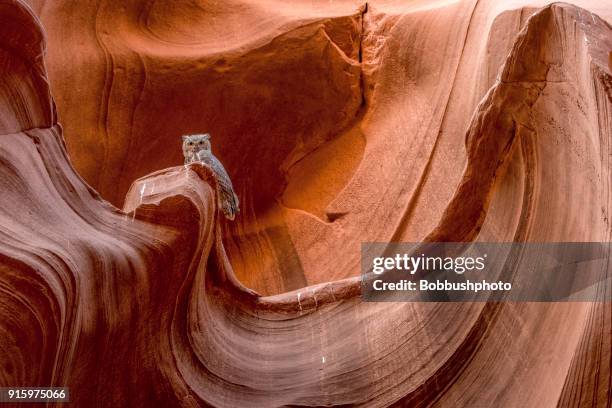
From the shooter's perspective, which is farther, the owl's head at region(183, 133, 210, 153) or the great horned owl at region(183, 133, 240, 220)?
the owl's head at region(183, 133, 210, 153)

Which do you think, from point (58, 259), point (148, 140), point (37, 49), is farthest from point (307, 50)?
point (58, 259)

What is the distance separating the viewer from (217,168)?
11.2 feet

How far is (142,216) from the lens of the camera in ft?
8.71

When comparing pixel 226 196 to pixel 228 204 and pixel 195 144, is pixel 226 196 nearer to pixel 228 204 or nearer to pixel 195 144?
pixel 228 204

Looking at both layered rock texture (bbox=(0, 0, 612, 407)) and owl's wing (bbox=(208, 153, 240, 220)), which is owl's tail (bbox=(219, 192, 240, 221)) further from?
layered rock texture (bbox=(0, 0, 612, 407))

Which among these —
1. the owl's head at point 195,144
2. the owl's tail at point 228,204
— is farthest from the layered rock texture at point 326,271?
the owl's head at point 195,144

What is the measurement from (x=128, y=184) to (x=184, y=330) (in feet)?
7.29

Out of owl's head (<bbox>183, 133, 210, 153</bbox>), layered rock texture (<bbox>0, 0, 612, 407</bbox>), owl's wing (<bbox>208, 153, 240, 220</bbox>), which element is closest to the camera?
layered rock texture (<bbox>0, 0, 612, 407</bbox>)

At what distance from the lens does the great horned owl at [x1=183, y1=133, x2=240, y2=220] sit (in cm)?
326

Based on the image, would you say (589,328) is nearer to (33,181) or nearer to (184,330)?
(184,330)

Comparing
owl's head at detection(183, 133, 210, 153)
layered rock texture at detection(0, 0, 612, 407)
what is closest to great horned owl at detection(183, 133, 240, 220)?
owl's head at detection(183, 133, 210, 153)

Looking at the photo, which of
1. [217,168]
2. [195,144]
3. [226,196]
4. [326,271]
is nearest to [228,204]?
[226,196]

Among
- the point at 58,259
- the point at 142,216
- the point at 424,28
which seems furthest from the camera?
the point at 424,28

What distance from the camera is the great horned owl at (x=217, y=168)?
326 cm
